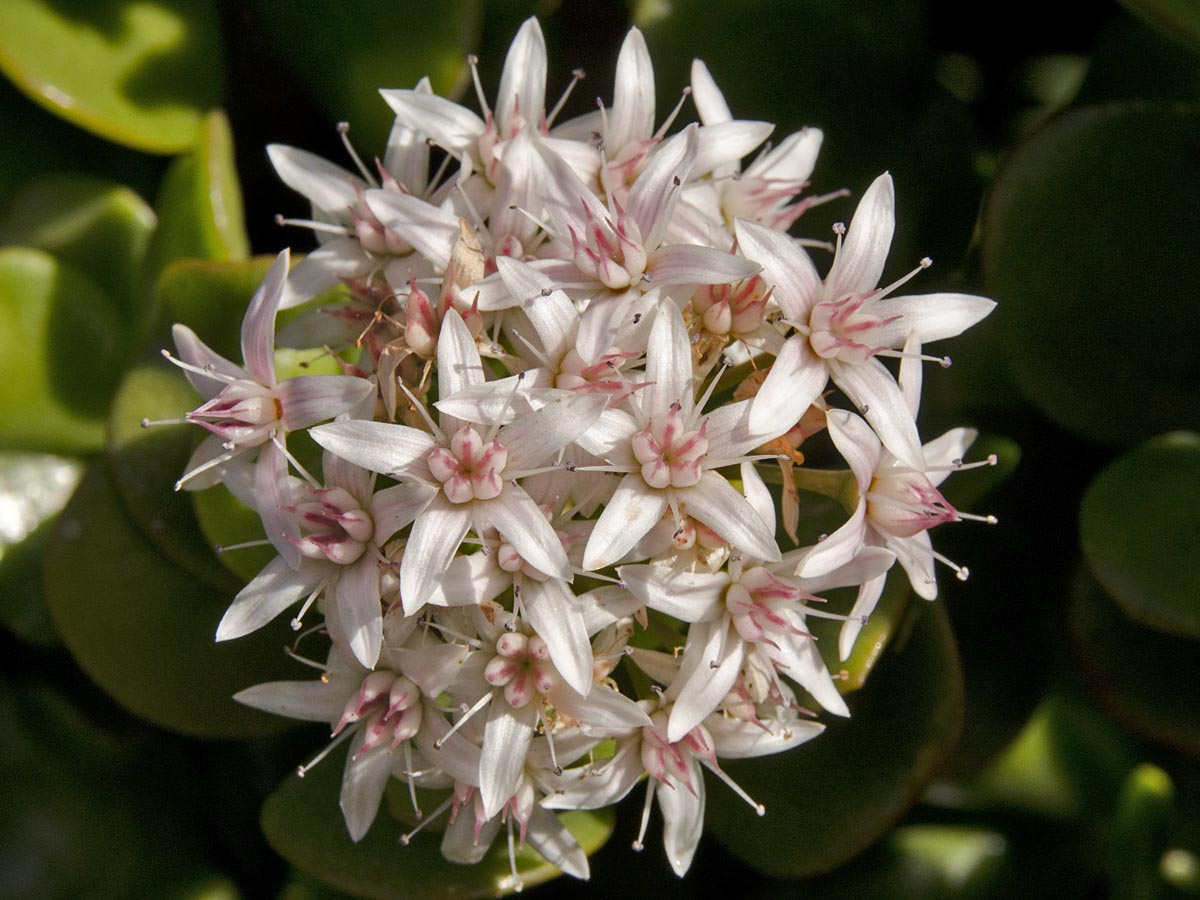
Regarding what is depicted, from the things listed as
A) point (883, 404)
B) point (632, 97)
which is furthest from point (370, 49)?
point (883, 404)

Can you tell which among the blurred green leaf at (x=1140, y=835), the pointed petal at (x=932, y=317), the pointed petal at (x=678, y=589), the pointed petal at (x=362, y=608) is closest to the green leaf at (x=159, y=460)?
the pointed petal at (x=362, y=608)

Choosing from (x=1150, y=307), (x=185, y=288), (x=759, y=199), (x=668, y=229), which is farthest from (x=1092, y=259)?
(x=185, y=288)

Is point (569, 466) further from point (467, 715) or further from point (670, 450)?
point (467, 715)

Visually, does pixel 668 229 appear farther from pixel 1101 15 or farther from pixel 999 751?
pixel 1101 15

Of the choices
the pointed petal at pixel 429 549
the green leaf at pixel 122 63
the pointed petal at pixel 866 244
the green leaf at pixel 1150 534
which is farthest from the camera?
the green leaf at pixel 122 63

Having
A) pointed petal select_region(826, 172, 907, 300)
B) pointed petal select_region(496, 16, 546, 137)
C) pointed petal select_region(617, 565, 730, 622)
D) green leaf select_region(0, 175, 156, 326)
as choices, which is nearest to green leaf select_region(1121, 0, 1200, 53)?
pointed petal select_region(826, 172, 907, 300)

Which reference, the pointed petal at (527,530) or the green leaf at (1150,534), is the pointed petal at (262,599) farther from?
the green leaf at (1150,534)
